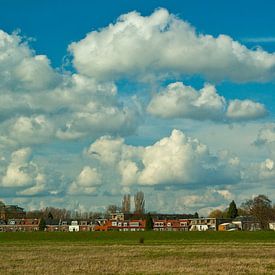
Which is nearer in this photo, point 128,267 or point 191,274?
point 191,274

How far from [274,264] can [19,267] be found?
16135 millimetres

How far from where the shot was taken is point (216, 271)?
33.2 m

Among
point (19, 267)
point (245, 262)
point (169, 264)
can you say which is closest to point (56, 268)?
point (19, 267)

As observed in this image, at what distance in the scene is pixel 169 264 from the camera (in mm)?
38344

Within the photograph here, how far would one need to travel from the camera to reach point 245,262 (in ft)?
131

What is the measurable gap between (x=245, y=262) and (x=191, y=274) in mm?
9712

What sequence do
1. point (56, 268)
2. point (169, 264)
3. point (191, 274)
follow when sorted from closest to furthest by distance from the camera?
point (191, 274) < point (56, 268) < point (169, 264)

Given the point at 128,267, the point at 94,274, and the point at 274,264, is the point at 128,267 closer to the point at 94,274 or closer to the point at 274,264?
the point at 94,274

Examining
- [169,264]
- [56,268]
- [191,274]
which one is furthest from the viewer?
[169,264]

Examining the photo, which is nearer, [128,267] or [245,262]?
[128,267]

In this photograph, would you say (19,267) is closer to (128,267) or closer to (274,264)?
(128,267)

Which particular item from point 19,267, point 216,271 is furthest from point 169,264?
point 19,267

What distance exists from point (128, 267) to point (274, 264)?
959 centimetres

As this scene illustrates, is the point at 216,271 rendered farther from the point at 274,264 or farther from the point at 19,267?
the point at 19,267
